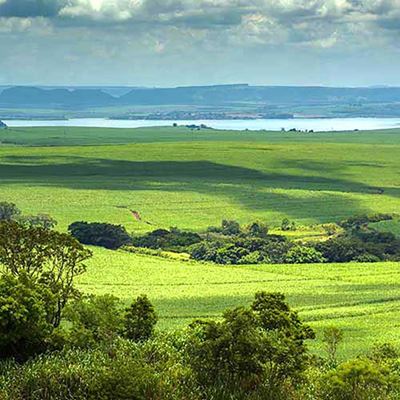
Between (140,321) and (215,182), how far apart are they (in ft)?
399

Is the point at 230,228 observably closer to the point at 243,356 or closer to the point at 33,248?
the point at 33,248

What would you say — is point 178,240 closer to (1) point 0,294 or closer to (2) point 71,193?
(2) point 71,193

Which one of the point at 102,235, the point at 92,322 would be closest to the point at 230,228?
the point at 102,235

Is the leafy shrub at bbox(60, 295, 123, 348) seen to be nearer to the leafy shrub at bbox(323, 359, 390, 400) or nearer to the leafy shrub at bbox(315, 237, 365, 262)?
the leafy shrub at bbox(323, 359, 390, 400)

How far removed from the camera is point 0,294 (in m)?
45.9

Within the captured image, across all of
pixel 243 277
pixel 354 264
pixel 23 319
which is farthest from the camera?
pixel 354 264

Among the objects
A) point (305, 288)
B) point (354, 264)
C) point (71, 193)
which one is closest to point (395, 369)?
point (305, 288)

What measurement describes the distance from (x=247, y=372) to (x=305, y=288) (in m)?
37.3

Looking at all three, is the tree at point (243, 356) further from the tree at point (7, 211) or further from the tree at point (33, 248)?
the tree at point (7, 211)

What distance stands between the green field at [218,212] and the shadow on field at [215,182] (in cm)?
21

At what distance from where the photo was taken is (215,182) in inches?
6816

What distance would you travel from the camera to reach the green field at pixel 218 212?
231 ft

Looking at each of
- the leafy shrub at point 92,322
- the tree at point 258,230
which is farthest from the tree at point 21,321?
the tree at point 258,230

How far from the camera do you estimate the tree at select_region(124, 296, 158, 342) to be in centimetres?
5200
